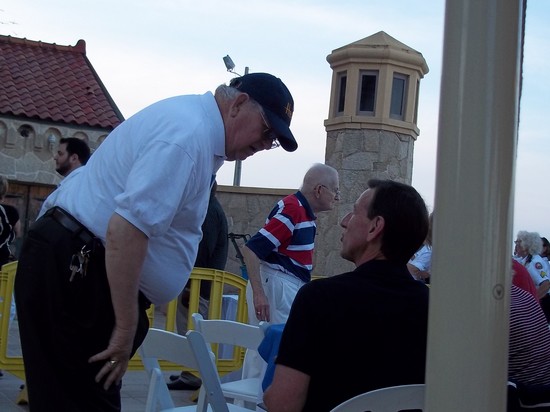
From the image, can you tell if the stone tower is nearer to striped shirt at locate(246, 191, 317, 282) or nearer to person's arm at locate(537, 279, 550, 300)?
person's arm at locate(537, 279, 550, 300)

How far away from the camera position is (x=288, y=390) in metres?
2.67

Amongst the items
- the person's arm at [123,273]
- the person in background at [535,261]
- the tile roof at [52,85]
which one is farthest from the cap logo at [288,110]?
the tile roof at [52,85]

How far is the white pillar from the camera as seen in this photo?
4.21ft

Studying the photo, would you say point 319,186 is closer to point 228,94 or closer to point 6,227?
point 6,227

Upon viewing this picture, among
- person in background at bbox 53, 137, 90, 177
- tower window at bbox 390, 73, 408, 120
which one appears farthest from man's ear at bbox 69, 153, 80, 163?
tower window at bbox 390, 73, 408, 120

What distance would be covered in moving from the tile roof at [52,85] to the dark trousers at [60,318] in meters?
16.8

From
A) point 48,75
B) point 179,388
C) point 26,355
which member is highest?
point 48,75

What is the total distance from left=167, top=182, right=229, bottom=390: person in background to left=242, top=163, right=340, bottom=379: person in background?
4.04 ft

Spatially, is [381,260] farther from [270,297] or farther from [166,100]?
[270,297]

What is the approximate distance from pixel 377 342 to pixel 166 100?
3.22 feet

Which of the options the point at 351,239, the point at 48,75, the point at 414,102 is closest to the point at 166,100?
the point at 351,239

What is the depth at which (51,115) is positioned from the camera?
1903 centimetres

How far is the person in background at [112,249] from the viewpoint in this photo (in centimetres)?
249

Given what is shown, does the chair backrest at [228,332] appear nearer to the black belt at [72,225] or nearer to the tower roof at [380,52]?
the black belt at [72,225]
